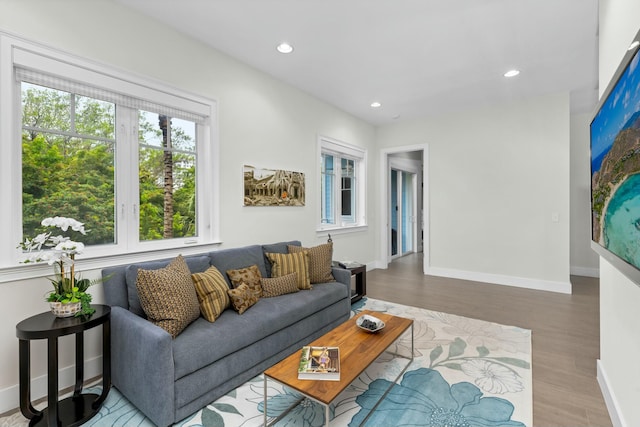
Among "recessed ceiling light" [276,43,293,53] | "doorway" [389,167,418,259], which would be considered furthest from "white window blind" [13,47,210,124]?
"doorway" [389,167,418,259]

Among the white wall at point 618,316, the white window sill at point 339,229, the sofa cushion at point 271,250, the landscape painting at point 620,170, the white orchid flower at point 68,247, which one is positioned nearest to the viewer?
the landscape painting at point 620,170

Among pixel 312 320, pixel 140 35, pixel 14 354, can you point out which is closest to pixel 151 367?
pixel 14 354

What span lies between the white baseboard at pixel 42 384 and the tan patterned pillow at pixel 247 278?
1.11 metres

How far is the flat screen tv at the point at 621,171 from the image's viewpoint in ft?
3.61

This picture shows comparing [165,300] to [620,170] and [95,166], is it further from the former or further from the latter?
[620,170]

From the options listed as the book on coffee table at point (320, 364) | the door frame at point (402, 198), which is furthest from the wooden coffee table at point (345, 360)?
the door frame at point (402, 198)

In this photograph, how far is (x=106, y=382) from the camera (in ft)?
6.33

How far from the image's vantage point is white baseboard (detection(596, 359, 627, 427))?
166 centimetres

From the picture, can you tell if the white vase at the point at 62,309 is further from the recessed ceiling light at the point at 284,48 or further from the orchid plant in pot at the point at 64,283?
the recessed ceiling light at the point at 284,48

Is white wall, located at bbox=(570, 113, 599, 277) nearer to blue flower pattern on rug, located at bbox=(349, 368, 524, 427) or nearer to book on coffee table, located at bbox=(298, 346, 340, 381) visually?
blue flower pattern on rug, located at bbox=(349, 368, 524, 427)

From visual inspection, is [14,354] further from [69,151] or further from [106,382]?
→ [69,151]

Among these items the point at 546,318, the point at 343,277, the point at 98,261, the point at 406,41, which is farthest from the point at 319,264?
the point at 546,318

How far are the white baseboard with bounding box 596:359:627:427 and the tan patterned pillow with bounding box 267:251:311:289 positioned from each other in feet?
7.37

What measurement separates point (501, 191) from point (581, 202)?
1.71 meters
